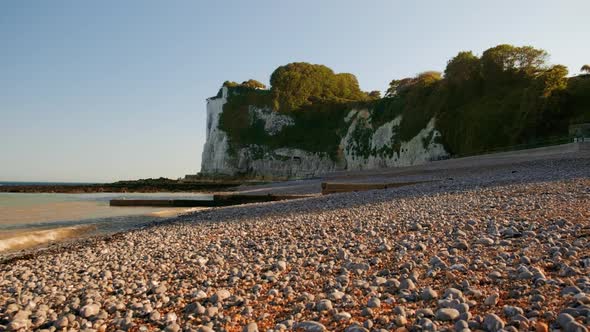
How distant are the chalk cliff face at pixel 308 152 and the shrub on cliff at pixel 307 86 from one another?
4165mm

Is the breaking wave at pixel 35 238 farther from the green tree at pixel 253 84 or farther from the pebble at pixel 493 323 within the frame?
the green tree at pixel 253 84

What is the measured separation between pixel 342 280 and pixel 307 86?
9147 cm

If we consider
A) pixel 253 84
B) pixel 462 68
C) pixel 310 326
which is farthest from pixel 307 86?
pixel 310 326

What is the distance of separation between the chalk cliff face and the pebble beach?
40.7m

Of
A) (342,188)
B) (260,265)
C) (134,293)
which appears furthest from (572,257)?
(342,188)

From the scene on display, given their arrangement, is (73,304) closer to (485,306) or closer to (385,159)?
(485,306)

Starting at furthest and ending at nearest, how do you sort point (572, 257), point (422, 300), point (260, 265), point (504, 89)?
point (504, 89), point (260, 265), point (572, 257), point (422, 300)

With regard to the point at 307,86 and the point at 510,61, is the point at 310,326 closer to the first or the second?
the point at 510,61

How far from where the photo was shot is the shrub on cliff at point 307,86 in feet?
300

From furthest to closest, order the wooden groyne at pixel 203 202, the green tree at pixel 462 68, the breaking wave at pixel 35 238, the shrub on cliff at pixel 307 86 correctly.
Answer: the shrub on cliff at pixel 307 86 → the green tree at pixel 462 68 → the wooden groyne at pixel 203 202 → the breaking wave at pixel 35 238

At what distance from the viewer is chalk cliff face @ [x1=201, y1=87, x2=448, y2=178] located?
51.2 metres

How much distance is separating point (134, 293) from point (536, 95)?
37515mm

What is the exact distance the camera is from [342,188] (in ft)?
65.4

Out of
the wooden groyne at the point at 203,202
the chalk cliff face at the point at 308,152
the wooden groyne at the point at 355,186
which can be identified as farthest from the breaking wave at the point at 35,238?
the chalk cliff face at the point at 308,152
